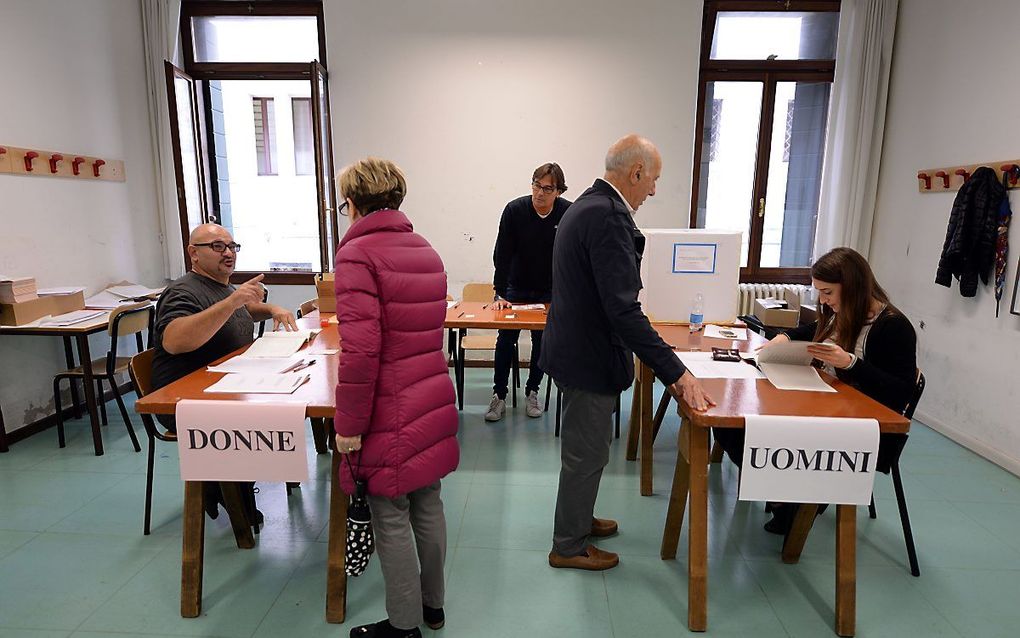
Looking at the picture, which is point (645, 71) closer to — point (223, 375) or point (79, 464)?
point (223, 375)

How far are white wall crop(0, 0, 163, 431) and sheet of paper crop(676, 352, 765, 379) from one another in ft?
12.0

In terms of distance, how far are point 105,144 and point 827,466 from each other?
183 inches

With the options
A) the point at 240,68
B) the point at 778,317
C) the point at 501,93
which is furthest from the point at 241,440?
the point at 240,68

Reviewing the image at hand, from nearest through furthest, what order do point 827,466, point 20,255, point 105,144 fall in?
point 827,466 < point 20,255 < point 105,144

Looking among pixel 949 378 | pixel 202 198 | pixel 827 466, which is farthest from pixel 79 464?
pixel 949 378

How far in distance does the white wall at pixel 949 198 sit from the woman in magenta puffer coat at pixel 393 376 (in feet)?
10.4

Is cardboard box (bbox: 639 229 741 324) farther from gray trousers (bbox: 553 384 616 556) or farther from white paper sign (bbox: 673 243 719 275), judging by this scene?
gray trousers (bbox: 553 384 616 556)

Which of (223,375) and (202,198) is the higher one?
(202,198)

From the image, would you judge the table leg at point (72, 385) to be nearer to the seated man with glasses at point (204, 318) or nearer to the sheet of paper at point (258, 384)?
the seated man with glasses at point (204, 318)

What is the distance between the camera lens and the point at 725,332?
2.69m

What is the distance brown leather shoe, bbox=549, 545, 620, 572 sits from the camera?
207 centimetres

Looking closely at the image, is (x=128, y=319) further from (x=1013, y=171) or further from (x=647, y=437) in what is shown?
(x=1013, y=171)

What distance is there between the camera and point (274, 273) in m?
4.79

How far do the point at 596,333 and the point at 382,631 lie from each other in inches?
44.2
